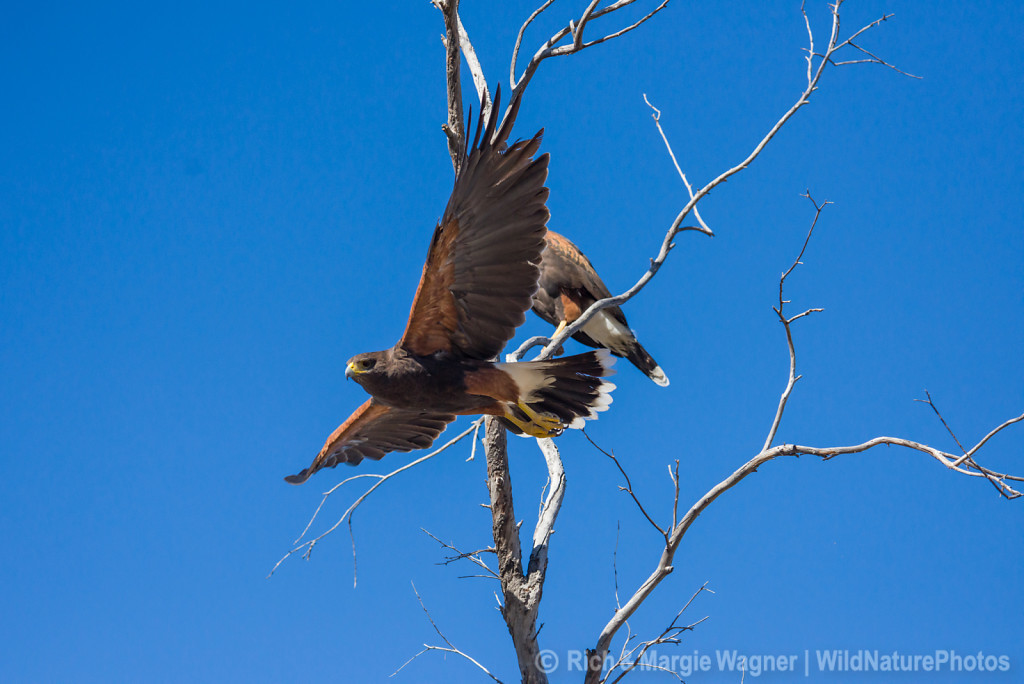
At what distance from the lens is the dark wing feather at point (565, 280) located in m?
5.75

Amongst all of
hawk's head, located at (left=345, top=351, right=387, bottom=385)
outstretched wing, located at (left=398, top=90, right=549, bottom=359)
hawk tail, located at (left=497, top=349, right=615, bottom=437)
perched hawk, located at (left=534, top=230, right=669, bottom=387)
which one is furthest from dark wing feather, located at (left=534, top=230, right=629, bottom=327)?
hawk's head, located at (left=345, top=351, right=387, bottom=385)

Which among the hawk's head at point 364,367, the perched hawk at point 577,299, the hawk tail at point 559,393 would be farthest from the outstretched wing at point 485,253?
the perched hawk at point 577,299

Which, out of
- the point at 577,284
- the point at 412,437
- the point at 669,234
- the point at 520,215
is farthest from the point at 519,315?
the point at 577,284

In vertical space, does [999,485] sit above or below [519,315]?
below

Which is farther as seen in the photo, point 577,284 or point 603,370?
point 577,284

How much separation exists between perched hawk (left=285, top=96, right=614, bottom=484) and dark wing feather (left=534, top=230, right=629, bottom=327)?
144 centimetres

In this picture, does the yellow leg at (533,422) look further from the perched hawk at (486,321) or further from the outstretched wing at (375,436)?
the outstretched wing at (375,436)

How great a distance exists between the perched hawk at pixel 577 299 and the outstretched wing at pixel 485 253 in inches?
66.1


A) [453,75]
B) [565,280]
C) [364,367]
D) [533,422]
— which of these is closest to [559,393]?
[533,422]

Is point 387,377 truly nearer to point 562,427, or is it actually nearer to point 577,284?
point 562,427

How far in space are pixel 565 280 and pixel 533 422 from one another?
169 cm

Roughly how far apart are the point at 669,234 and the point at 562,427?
1.21 metres

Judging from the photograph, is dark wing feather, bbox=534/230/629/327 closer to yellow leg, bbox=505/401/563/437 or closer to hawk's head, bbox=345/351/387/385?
yellow leg, bbox=505/401/563/437

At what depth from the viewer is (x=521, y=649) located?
422cm
